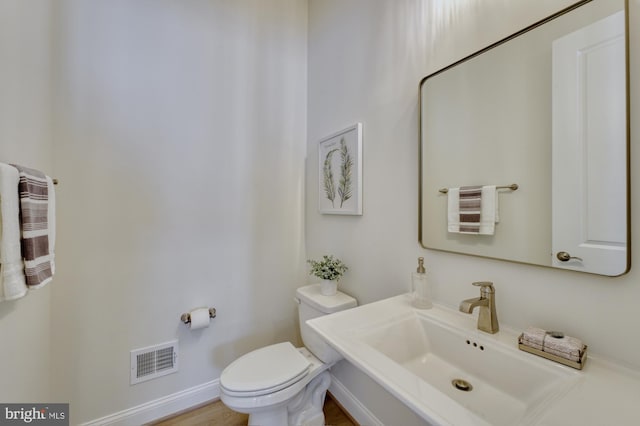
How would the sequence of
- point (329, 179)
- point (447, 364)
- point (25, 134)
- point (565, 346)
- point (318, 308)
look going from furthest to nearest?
point (329, 179), point (318, 308), point (25, 134), point (447, 364), point (565, 346)

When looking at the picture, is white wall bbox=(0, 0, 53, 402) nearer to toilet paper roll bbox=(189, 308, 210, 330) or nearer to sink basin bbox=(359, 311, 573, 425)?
toilet paper roll bbox=(189, 308, 210, 330)

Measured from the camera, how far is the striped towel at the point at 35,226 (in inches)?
34.0

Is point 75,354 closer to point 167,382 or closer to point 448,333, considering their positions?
point 167,382

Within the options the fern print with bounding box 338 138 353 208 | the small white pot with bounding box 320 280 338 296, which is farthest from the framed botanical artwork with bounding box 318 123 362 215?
the small white pot with bounding box 320 280 338 296

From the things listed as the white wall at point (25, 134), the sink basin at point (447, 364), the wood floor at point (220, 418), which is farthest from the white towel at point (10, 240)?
the wood floor at point (220, 418)

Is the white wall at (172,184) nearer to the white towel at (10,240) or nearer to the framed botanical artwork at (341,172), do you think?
the framed botanical artwork at (341,172)

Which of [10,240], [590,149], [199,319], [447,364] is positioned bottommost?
[199,319]

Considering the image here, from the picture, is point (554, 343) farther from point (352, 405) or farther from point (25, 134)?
point (25, 134)

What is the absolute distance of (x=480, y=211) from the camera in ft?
3.14

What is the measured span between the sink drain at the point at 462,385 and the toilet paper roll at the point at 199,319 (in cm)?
138

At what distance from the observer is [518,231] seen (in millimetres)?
864

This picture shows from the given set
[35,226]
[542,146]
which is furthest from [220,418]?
[542,146]

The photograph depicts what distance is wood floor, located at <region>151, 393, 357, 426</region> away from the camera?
153cm

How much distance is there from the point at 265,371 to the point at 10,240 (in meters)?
1.10
